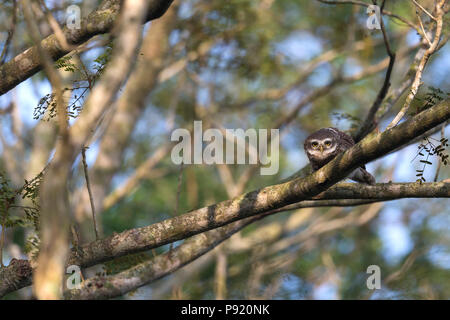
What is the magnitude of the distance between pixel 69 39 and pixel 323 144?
10.4 feet

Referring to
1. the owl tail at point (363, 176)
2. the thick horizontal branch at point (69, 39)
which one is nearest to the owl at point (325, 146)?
the owl tail at point (363, 176)

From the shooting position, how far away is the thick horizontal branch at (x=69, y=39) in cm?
518

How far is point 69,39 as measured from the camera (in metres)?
5.31

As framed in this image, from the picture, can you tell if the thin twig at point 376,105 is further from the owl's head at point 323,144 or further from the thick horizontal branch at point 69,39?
the thick horizontal branch at point 69,39

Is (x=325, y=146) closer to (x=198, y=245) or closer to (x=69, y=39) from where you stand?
(x=198, y=245)

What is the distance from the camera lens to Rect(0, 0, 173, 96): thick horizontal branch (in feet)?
17.0

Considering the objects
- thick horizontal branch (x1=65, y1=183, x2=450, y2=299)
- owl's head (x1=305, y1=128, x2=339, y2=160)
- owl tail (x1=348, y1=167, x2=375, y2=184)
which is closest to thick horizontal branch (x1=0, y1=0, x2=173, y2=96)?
thick horizontal branch (x1=65, y1=183, x2=450, y2=299)

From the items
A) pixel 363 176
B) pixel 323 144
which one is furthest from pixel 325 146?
pixel 363 176

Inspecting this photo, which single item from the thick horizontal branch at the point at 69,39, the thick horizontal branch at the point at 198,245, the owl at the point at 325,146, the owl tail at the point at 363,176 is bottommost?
the thick horizontal branch at the point at 198,245

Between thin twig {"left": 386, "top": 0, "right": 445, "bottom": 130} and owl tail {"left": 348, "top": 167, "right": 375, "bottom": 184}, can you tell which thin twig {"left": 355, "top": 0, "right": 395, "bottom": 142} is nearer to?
thin twig {"left": 386, "top": 0, "right": 445, "bottom": 130}

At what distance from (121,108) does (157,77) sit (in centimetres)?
110

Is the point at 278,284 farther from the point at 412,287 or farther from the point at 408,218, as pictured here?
the point at 408,218

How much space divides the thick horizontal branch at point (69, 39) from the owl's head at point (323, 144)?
2.62 m

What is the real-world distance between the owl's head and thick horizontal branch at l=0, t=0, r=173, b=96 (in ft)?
8.59
